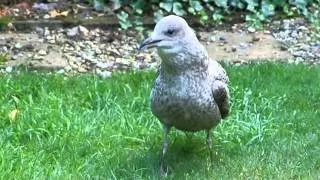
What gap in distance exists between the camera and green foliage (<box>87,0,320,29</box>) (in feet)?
28.9

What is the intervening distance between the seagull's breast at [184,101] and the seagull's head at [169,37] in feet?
0.69

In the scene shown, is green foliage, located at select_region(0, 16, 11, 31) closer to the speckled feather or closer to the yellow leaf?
the yellow leaf

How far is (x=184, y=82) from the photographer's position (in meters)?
5.18

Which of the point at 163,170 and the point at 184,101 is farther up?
the point at 184,101

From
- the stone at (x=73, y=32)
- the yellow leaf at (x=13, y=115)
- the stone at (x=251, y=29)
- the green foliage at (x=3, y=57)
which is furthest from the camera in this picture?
the stone at (x=251, y=29)

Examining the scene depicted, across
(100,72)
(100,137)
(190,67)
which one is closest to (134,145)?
(100,137)

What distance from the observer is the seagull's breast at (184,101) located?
5199 mm

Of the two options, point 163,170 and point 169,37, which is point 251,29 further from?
point 169,37

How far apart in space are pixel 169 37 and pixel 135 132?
119 centimetres

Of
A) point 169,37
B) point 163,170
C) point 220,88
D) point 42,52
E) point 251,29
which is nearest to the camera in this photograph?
point 169,37

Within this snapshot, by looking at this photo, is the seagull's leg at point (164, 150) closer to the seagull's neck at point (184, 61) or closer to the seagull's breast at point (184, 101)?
the seagull's breast at point (184, 101)

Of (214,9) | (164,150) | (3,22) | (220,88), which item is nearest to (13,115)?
(164,150)

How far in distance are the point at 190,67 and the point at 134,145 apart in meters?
0.97

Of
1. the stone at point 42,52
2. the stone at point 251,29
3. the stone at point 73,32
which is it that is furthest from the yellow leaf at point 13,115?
the stone at point 251,29
